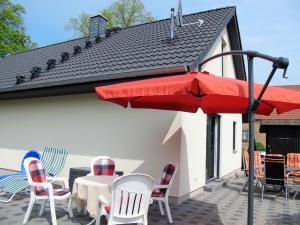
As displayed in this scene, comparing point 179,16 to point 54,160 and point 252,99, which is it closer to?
point 54,160

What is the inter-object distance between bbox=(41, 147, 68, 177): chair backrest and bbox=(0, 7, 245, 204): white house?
781 mm

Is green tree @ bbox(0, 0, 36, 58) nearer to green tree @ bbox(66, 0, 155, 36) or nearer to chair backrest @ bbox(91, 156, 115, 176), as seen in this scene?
green tree @ bbox(66, 0, 155, 36)

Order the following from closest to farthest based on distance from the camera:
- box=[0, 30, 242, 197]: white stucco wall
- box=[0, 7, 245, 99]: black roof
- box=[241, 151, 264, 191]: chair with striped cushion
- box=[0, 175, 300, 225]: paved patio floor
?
box=[0, 175, 300, 225]: paved patio floor → box=[0, 30, 242, 197]: white stucco wall → box=[0, 7, 245, 99]: black roof → box=[241, 151, 264, 191]: chair with striped cushion

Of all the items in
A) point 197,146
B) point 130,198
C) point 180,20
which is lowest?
point 130,198

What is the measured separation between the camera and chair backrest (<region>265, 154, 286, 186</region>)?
883 cm

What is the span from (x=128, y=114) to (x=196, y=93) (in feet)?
12.4

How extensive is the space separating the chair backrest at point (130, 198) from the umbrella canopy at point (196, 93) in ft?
4.23

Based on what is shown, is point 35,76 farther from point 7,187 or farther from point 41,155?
point 7,187

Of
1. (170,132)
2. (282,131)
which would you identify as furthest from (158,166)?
(282,131)

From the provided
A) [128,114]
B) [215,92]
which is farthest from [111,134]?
[215,92]

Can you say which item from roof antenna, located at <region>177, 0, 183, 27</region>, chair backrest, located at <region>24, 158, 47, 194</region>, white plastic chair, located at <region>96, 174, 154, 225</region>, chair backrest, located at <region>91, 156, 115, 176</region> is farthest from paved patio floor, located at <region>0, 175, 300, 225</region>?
roof antenna, located at <region>177, 0, 183, 27</region>

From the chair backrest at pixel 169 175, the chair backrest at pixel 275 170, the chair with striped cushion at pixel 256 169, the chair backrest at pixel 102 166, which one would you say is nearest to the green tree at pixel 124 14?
the chair with striped cushion at pixel 256 169

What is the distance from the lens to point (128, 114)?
8.63 meters

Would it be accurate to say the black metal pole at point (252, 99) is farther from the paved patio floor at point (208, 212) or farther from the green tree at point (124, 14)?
the green tree at point (124, 14)
